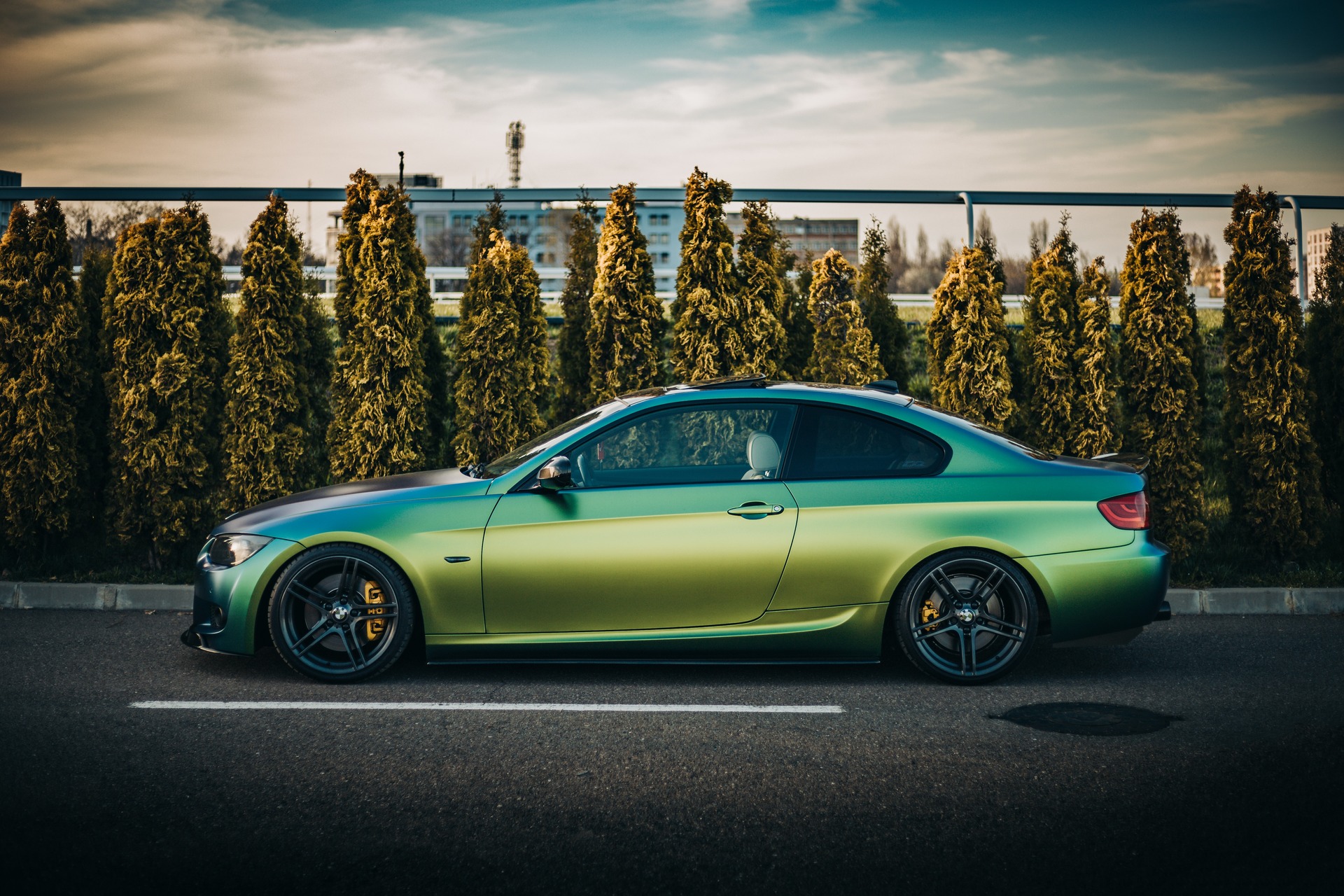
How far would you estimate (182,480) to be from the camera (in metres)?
8.97

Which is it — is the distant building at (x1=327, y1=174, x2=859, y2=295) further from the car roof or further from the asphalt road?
the asphalt road

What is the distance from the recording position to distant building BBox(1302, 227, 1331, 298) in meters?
9.52

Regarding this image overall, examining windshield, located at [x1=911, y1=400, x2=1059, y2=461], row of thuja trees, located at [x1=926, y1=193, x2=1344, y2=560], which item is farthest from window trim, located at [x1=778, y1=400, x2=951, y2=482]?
row of thuja trees, located at [x1=926, y1=193, x2=1344, y2=560]

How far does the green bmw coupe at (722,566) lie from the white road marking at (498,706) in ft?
1.24

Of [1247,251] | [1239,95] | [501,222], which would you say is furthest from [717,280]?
[1239,95]

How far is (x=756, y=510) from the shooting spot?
18.2ft

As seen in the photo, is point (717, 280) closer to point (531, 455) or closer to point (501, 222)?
point (501, 222)

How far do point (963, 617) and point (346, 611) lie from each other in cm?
319

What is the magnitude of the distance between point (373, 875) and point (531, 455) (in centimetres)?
286

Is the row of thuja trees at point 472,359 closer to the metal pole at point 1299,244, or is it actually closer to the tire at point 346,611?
the metal pole at point 1299,244

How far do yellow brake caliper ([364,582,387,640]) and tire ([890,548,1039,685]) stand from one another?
2648 millimetres

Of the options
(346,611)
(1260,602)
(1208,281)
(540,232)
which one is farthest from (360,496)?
(540,232)

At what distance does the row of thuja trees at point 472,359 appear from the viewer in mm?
8875

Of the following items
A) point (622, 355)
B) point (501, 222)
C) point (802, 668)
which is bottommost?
point (802, 668)
